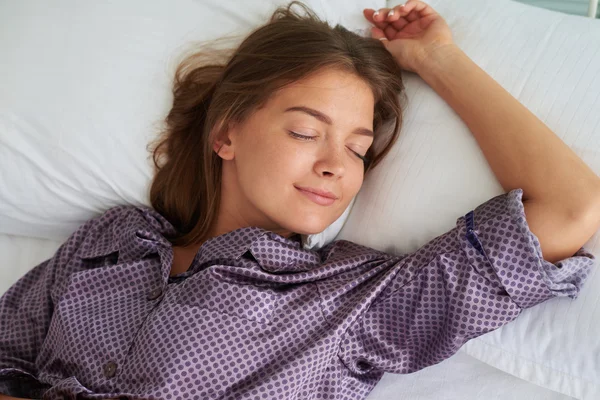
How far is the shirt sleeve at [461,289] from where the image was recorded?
1.04 meters

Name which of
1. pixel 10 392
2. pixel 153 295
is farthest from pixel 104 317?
pixel 10 392

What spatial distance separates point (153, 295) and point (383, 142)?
1.93ft

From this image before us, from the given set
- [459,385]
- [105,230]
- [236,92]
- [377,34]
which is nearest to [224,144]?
[236,92]

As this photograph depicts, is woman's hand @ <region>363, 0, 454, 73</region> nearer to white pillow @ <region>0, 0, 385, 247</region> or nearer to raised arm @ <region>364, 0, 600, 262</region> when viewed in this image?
raised arm @ <region>364, 0, 600, 262</region>

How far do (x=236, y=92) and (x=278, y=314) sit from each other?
49 centimetres

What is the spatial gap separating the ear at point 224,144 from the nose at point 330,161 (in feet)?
0.79

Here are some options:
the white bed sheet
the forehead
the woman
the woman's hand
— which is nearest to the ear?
the woman

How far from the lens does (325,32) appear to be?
132 cm

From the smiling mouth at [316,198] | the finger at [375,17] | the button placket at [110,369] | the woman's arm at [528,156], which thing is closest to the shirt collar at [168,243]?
the smiling mouth at [316,198]

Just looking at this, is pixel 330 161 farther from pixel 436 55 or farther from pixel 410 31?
pixel 410 31

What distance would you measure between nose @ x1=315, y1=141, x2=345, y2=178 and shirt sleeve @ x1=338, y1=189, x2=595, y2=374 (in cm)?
21

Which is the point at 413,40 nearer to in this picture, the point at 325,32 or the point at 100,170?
the point at 325,32

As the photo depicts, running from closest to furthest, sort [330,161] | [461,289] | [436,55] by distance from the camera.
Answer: [461,289]
[330,161]
[436,55]

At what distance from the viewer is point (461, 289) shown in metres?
1.06
